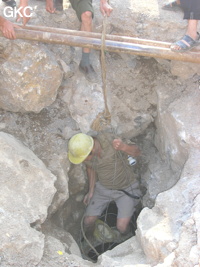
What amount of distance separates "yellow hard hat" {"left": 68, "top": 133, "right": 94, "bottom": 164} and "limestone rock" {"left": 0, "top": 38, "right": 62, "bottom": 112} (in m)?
0.56

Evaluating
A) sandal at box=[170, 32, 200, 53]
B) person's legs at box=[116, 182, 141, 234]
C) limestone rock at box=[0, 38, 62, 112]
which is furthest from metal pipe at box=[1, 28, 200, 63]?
person's legs at box=[116, 182, 141, 234]

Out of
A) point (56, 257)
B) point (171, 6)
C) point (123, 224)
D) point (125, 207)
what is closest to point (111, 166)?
point (125, 207)

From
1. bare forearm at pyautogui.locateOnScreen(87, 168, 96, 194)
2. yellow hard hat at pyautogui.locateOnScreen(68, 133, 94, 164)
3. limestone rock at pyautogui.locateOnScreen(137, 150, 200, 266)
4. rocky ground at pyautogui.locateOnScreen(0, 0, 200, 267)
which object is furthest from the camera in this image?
bare forearm at pyautogui.locateOnScreen(87, 168, 96, 194)

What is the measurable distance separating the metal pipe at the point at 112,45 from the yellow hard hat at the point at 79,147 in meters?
→ 1.15

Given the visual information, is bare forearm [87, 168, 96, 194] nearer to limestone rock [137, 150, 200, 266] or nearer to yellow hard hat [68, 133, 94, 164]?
yellow hard hat [68, 133, 94, 164]

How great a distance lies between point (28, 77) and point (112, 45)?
1010 millimetres

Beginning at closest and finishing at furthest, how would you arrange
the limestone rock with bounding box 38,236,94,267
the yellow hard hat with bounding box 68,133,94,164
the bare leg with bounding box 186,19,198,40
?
the limestone rock with bounding box 38,236,94,267 → the bare leg with bounding box 186,19,198,40 → the yellow hard hat with bounding box 68,133,94,164

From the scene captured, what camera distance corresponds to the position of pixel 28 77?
3.64 m

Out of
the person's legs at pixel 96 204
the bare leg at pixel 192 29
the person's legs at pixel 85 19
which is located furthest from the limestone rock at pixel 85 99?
the bare leg at pixel 192 29

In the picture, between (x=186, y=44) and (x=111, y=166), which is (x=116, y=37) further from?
(x=111, y=166)

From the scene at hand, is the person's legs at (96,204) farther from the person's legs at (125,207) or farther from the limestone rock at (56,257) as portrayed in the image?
the limestone rock at (56,257)

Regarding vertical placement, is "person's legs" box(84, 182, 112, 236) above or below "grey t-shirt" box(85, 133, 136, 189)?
below

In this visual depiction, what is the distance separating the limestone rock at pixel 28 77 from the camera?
358cm

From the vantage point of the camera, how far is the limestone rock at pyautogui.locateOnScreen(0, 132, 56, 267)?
2709 millimetres
